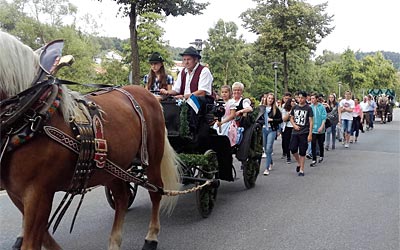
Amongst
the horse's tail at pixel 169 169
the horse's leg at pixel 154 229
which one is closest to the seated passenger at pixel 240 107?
the horse's tail at pixel 169 169

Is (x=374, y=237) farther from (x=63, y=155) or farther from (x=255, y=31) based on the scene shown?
(x=255, y=31)

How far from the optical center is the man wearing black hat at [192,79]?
5.29 m

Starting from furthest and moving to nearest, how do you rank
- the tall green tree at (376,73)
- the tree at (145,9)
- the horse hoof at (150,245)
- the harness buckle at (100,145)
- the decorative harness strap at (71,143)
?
1. the tall green tree at (376,73)
2. the tree at (145,9)
3. the horse hoof at (150,245)
4. the harness buckle at (100,145)
5. the decorative harness strap at (71,143)

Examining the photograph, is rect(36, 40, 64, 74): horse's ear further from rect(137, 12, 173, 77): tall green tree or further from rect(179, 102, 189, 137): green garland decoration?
rect(137, 12, 173, 77): tall green tree

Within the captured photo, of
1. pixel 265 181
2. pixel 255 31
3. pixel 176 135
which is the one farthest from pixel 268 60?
pixel 176 135

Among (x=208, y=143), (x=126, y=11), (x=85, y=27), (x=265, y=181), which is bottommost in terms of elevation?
(x=265, y=181)

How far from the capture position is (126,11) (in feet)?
51.5

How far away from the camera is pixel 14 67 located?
2760 millimetres

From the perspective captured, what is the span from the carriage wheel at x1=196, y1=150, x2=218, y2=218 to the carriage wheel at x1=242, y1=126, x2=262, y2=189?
4.35ft

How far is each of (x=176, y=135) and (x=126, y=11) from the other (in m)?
11.7

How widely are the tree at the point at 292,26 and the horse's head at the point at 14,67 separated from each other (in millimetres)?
24938

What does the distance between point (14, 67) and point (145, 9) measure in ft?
45.0

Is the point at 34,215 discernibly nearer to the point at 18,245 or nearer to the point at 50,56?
the point at 50,56

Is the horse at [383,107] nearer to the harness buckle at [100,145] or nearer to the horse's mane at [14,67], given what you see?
the harness buckle at [100,145]
